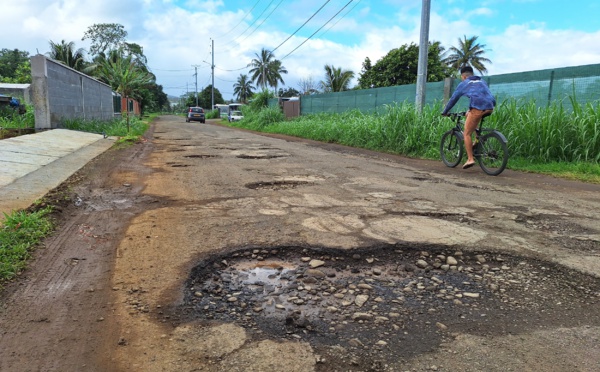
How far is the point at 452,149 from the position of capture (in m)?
7.72

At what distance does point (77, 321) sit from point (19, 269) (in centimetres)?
85

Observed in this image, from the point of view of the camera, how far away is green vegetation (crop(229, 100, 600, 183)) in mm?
6993

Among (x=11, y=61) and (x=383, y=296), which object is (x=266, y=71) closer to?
(x=11, y=61)

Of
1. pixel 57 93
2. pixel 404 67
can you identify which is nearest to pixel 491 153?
pixel 57 93

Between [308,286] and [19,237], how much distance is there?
224 centimetres

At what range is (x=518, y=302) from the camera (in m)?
2.23

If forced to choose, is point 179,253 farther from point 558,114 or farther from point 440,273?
point 558,114

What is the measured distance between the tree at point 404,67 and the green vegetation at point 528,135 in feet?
54.4

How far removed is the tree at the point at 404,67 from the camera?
1037 inches

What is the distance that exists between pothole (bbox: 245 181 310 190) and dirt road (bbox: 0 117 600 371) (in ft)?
1.95

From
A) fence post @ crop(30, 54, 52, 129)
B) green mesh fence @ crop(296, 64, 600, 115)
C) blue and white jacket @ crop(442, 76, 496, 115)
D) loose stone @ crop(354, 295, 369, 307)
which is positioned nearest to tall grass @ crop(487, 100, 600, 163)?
green mesh fence @ crop(296, 64, 600, 115)

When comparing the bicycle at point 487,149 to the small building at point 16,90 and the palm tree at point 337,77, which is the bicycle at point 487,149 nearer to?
the small building at point 16,90

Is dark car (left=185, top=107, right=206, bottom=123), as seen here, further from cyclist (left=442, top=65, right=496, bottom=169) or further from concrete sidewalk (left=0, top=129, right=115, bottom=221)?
cyclist (left=442, top=65, right=496, bottom=169)

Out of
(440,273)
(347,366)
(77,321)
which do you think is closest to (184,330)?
(77,321)
